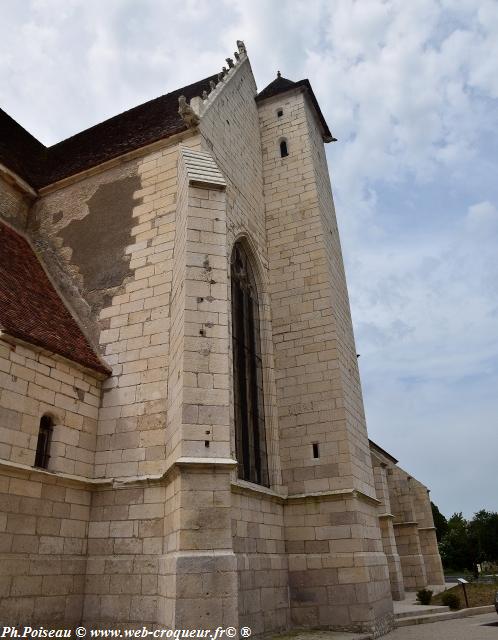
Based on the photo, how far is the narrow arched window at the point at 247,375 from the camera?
30.1 feet

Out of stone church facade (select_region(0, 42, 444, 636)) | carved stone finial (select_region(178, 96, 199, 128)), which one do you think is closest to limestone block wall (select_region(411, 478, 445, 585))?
stone church facade (select_region(0, 42, 444, 636))

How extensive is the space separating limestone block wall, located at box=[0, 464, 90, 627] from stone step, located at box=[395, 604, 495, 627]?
651 centimetres

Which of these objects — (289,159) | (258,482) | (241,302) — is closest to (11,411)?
(258,482)

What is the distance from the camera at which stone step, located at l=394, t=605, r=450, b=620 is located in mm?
10500

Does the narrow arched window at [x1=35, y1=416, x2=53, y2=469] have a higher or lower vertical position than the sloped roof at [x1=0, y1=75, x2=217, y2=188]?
lower

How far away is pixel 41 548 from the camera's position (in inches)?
264

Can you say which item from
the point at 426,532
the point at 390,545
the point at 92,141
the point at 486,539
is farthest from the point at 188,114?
the point at 486,539

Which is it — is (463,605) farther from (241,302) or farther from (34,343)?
(34,343)

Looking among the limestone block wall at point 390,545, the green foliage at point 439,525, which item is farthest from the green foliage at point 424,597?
the green foliage at point 439,525

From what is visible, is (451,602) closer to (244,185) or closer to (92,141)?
(244,185)

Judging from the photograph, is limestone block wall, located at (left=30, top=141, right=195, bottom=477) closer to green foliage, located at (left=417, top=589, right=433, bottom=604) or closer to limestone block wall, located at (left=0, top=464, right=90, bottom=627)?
limestone block wall, located at (left=0, top=464, right=90, bottom=627)

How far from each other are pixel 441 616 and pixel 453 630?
2226 mm

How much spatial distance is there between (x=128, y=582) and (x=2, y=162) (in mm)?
9435

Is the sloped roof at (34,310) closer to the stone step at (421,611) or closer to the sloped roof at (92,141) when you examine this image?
the sloped roof at (92,141)
